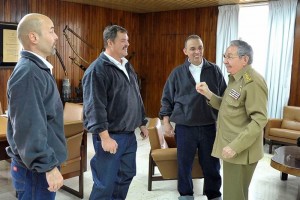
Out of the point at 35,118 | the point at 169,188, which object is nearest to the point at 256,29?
the point at 169,188

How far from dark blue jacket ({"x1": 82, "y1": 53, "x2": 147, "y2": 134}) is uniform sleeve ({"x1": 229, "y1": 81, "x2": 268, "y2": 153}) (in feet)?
2.40

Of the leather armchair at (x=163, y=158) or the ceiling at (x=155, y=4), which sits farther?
the ceiling at (x=155, y=4)

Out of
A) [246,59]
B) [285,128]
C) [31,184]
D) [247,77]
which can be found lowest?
[285,128]

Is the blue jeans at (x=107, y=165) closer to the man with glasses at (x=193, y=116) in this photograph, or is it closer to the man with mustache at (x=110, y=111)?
the man with mustache at (x=110, y=111)

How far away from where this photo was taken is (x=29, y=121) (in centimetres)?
135

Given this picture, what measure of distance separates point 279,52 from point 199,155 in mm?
3266

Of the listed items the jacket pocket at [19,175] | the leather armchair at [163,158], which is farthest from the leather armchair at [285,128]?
the jacket pocket at [19,175]

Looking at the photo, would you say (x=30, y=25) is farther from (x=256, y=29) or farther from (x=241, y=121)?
(x=256, y=29)

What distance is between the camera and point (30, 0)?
5297mm

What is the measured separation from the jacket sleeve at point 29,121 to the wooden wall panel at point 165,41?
5113mm

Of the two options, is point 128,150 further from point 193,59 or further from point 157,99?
point 157,99

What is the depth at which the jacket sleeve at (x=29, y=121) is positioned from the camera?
1352 millimetres

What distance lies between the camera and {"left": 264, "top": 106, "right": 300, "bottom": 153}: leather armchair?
14.9ft

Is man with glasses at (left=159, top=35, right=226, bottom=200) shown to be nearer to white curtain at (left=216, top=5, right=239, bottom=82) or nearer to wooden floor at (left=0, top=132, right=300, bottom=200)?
wooden floor at (left=0, top=132, right=300, bottom=200)
